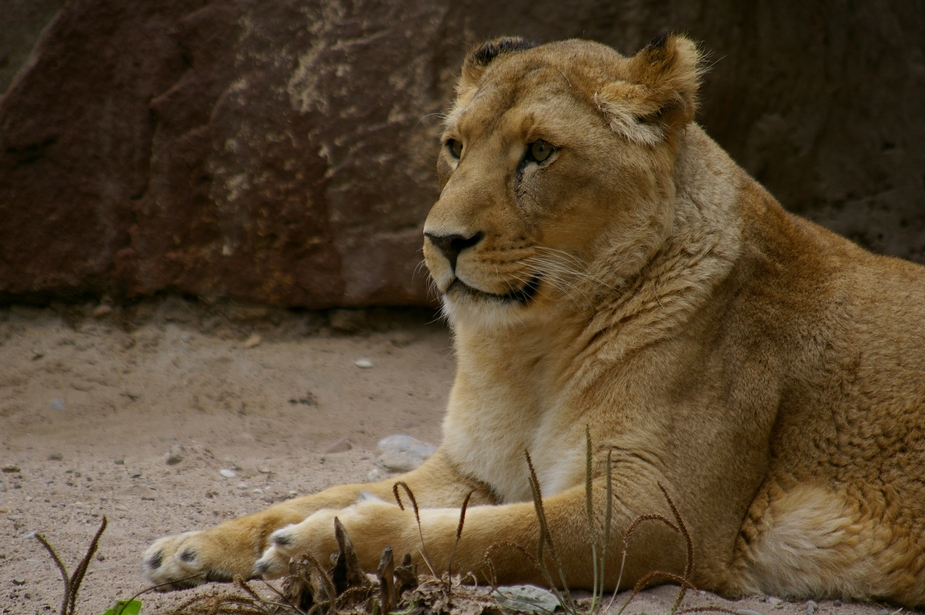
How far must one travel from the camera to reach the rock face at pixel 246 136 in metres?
6.09

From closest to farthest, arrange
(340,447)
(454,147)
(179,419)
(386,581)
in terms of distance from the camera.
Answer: (386,581) < (454,147) < (340,447) < (179,419)

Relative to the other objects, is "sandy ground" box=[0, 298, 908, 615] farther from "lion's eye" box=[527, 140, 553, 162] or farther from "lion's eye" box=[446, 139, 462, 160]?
"lion's eye" box=[446, 139, 462, 160]

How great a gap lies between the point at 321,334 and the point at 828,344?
12.3ft

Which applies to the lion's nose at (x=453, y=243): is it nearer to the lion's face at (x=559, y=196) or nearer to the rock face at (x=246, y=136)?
the lion's face at (x=559, y=196)

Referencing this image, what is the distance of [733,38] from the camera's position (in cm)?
642

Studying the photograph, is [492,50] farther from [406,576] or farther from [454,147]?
[406,576]

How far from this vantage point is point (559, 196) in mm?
3367

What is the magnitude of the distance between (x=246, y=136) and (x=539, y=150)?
3257 mm

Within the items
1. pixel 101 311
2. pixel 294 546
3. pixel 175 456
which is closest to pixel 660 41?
pixel 294 546

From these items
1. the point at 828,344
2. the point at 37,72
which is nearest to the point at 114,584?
the point at 828,344

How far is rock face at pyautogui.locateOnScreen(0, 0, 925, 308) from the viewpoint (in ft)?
20.0

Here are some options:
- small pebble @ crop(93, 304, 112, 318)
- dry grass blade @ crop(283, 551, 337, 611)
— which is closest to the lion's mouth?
dry grass blade @ crop(283, 551, 337, 611)

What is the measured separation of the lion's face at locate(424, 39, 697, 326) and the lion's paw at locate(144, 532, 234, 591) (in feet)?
4.02

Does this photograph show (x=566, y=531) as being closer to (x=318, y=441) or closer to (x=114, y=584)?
(x=114, y=584)
